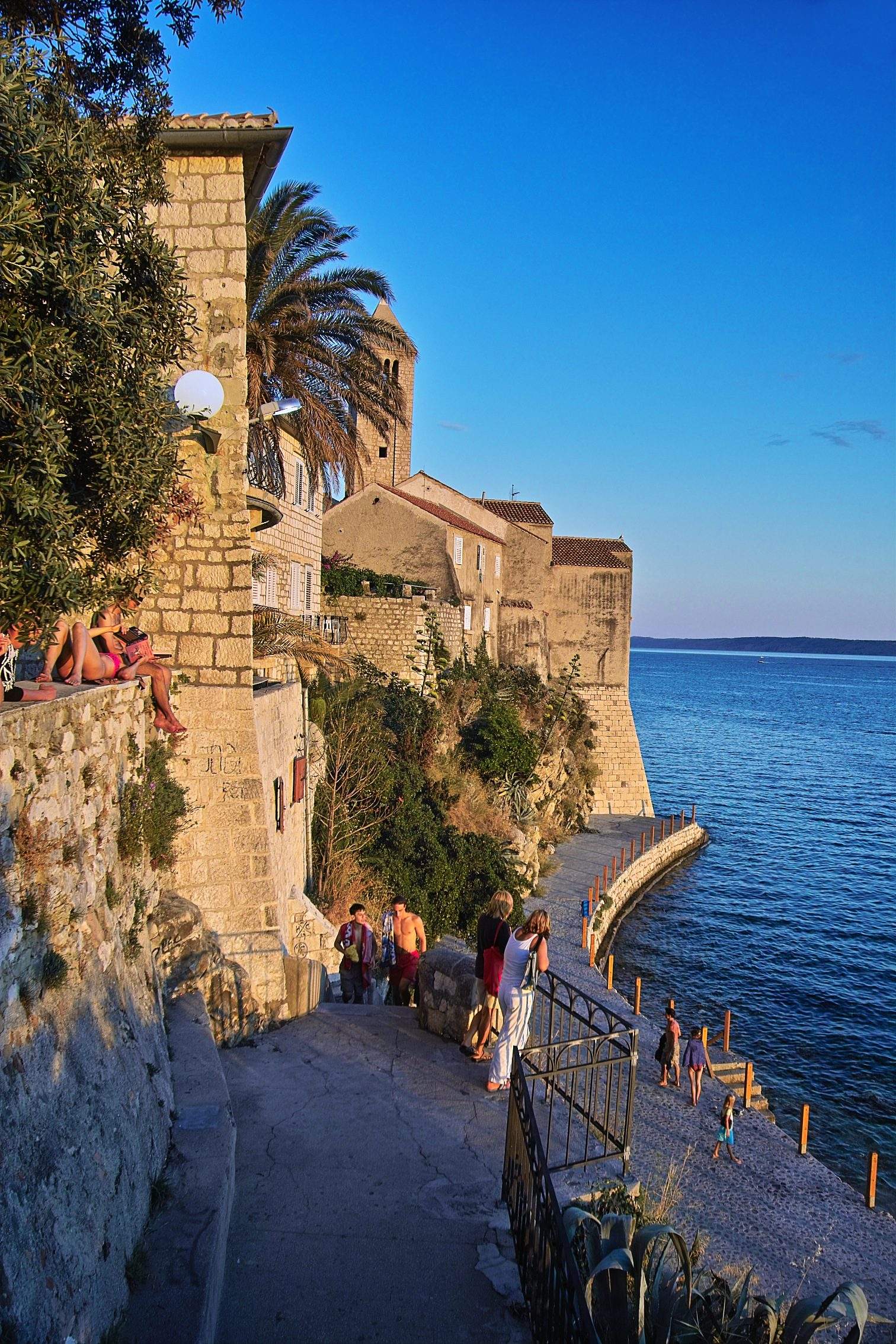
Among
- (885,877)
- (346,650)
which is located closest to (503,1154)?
(346,650)

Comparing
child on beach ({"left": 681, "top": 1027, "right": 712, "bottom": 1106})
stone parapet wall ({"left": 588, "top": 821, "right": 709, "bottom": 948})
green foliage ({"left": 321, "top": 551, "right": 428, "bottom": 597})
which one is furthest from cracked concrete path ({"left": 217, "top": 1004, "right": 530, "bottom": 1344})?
green foliage ({"left": 321, "top": 551, "right": 428, "bottom": 597})

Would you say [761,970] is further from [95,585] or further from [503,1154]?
[95,585]

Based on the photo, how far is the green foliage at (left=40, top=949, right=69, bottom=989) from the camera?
3894 millimetres

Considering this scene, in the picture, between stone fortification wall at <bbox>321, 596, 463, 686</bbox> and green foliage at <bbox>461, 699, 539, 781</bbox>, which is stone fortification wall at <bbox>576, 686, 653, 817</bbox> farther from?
stone fortification wall at <bbox>321, 596, 463, 686</bbox>

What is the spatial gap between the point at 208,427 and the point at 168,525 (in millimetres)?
1186

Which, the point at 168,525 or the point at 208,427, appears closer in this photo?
the point at 168,525

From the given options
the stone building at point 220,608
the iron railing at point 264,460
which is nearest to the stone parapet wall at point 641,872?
the iron railing at point 264,460

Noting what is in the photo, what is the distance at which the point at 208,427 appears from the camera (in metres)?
8.39

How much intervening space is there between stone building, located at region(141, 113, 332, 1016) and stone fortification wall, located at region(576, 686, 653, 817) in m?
33.4

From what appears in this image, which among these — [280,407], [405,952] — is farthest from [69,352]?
[405,952]

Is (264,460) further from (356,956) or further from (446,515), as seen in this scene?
(446,515)

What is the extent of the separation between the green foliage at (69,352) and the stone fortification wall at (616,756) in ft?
119

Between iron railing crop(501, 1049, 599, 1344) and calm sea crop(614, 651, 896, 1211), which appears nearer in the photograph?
iron railing crop(501, 1049, 599, 1344)

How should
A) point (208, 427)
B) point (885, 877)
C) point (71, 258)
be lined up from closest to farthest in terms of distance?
point (71, 258) → point (208, 427) → point (885, 877)
